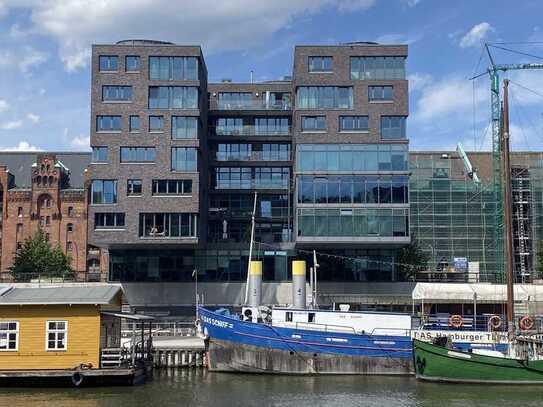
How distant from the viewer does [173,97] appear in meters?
70.6

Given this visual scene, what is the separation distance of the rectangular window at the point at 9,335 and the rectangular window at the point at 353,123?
132ft

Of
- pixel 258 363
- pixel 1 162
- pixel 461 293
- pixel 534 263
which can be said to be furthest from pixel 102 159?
pixel 534 263

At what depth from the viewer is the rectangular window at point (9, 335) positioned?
1563 inches

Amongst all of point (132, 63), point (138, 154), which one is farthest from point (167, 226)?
point (132, 63)

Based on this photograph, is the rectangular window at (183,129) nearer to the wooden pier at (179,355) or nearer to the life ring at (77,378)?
the wooden pier at (179,355)

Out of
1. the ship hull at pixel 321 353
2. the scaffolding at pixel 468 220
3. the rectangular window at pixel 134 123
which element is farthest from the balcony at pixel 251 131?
the ship hull at pixel 321 353

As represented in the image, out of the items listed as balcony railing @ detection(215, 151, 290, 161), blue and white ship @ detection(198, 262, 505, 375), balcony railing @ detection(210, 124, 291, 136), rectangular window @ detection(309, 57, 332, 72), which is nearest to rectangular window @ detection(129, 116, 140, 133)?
balcony railing @ detection(210, 124, 291, 136)

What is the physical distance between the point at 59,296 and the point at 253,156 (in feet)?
143

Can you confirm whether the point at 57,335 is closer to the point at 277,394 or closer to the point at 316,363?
the point at 277,394

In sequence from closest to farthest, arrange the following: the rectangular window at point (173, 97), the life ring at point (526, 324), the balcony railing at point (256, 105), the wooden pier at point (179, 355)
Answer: the life ring at point (526, 324), the wooden pier at point (179, 355), the rectangular window at point (173, 97), the balcony railing at point (256, 105)

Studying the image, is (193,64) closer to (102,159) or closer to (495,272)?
(102,159)

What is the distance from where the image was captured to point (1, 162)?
111 metres

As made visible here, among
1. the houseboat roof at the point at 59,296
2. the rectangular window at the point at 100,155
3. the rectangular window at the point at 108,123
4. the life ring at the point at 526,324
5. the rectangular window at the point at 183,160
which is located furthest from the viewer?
the rectangular window at the point at 183,160

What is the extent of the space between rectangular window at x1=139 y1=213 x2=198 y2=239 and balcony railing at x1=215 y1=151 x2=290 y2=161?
46.2ft
